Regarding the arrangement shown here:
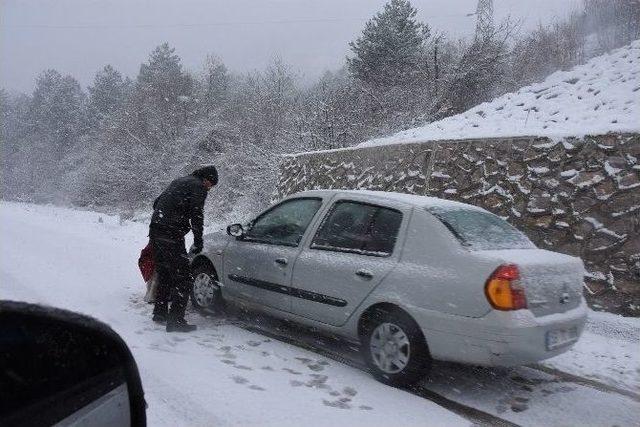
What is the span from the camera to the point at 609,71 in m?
10.2

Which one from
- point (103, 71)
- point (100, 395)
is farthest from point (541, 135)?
point (103, 71)

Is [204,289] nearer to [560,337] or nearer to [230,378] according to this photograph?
[230,378]

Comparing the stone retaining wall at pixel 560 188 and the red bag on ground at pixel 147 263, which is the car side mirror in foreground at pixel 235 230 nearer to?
the red bag on ground at pixel 147 263

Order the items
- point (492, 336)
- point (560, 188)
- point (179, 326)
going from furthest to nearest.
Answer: point (560, 188) < point (179, 326) < point (492, 336)

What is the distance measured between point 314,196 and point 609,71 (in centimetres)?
835

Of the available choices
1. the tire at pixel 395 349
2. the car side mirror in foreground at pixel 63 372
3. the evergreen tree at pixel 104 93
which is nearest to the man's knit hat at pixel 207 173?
the tire at pixel 395 349

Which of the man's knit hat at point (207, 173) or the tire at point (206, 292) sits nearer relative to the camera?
the man's knit hat at point (207, 173)

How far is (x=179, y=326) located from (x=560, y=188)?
5596 mm

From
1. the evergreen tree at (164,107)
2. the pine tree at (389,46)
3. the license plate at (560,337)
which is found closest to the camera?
the license plate at (560,337)

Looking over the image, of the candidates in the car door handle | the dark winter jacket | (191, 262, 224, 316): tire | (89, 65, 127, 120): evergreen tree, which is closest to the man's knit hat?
the dark winter jacket

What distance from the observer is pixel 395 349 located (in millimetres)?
4012

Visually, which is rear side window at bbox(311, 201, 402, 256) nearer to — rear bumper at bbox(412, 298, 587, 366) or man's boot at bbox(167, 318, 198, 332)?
rear bumper at bbox(412, 298, 587, 366)

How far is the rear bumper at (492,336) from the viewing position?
11.5ft

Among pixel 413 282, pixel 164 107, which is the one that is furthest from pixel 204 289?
pixel 164 107
